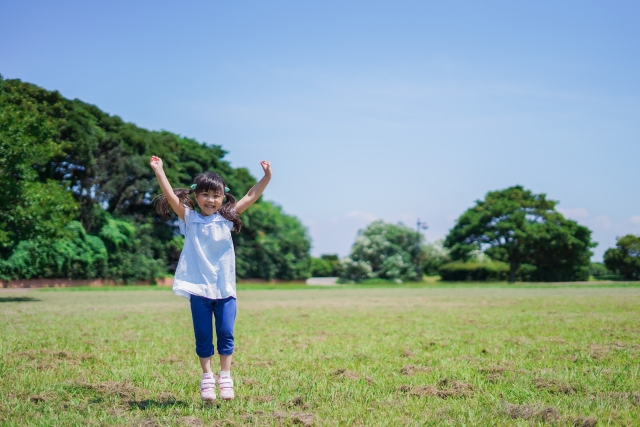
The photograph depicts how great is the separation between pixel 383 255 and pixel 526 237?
1842 centimetres

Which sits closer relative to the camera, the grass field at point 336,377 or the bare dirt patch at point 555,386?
the grass field at point 336,377

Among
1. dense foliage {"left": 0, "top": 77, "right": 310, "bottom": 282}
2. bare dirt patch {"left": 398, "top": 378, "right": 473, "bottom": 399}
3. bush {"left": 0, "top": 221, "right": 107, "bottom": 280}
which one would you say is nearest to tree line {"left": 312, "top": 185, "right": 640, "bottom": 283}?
dense foliage {"left": 0, "top": 77, "right": 310, "bottom": 282}

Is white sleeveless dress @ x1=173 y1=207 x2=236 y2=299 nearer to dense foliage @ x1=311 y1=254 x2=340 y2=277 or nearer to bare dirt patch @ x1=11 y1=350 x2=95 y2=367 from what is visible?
bare dirt patch @ x1=11 y1=350 x2=95 y2=367

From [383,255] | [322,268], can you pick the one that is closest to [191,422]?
[383,255]

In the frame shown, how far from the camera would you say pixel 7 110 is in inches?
786

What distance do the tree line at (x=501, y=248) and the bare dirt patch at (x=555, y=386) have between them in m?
54.6

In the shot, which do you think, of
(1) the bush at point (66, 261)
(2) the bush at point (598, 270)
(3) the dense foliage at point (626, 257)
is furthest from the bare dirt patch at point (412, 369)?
(2) the bush at point (598, 270)

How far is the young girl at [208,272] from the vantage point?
15.9ft

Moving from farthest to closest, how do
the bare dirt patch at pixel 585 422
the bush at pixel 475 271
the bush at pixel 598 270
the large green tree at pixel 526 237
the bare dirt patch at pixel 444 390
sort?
the bush at pixel 598 270 < the bush at pixel 475 271 < the large green tree at pixel 526 237 < the bare dirt patch at pixel 444 390 < the bare dirt patch at pixel 585 422

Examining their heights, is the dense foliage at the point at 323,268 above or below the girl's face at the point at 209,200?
below

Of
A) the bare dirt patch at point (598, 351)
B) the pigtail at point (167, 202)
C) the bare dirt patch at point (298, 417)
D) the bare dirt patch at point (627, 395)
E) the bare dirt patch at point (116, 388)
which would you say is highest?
the pigtail at point (167, 202)

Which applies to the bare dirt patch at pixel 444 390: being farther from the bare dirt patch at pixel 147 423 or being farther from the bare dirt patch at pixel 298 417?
the bare dirt patch at pixel 147 423

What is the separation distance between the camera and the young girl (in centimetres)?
484

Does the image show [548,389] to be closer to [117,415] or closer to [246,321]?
[117,415]
